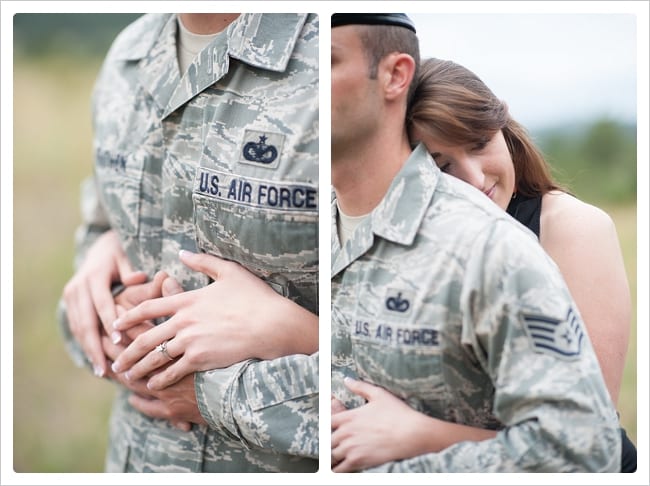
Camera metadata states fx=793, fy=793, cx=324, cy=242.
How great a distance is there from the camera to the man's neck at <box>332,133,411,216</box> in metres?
1.70

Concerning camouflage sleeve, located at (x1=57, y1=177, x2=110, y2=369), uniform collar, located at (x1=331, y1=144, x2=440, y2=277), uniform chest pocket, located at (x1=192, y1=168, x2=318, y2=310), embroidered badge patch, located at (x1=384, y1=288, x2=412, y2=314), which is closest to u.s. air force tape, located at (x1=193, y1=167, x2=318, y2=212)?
uniform chest pocket, located at (x1=192, y1=168, x2=318, y2=310)

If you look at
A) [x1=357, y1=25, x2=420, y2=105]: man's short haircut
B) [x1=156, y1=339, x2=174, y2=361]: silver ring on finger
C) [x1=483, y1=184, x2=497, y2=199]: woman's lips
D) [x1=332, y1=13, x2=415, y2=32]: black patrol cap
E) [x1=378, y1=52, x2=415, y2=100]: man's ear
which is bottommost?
[x1=156, y1=339, x2=174, y2=361]: silver ring on finger

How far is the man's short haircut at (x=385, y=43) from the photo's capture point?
168 centimetres

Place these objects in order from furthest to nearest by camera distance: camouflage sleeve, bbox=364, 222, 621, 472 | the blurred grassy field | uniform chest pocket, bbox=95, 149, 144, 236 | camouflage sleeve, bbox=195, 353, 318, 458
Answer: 1. the blurred grassy field
2. uniform chest pocket, bbox=95, 149, 144, 236
3. camouflage sleeve, bbox=195, 353, 318, 458
4. camouflage sleeve, bbox=364, 222, 621, 472

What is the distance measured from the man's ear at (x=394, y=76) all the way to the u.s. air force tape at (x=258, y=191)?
26 centimetres

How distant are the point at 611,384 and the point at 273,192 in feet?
2.71

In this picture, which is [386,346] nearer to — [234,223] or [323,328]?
[323,328]

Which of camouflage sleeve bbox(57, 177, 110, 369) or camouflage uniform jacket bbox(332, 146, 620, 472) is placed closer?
camouflage uniform jacket bbox(332, 146, 620, 472)

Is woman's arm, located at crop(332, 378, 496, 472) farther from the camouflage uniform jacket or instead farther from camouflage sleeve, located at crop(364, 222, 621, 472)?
camouflage sleeve, located at crop(364, 222, 621, 472)

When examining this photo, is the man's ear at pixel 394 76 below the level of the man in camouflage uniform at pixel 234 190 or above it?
above

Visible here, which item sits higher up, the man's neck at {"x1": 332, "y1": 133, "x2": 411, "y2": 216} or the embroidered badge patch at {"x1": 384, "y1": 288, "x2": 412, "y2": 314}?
the man's neck at {"x1": 332, "y1": 133, "x2": 411, "y2": 216}

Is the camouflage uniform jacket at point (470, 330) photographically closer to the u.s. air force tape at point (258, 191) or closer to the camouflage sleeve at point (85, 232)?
the u.s. air force tape at point (258, 191)

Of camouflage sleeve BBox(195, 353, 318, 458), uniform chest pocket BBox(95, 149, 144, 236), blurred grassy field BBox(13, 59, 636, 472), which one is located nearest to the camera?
camouflage sleeve BBox(195, 353, 318, 458)

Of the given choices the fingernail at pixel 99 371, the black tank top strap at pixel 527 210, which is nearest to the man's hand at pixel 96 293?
the fingernail at pixel 99 371
